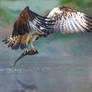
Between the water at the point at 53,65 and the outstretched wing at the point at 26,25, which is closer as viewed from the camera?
the water at the point at 53,65

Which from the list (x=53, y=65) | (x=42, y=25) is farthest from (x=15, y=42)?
(x=53, y=65)

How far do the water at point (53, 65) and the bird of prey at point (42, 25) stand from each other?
0.20 ft

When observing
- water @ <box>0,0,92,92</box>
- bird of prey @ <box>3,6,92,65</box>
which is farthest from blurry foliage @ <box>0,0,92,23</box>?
water @ <box>0,0,92,92</box>

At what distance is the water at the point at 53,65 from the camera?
2297 mm

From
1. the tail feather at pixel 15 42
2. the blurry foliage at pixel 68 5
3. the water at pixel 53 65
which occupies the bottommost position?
the water at pixel 53 65

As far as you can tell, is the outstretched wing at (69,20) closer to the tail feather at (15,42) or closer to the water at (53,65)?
the water at (53,65)

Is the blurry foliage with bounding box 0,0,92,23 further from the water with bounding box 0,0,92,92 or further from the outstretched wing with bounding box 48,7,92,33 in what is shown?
the water with bounding box 0,0,92,92

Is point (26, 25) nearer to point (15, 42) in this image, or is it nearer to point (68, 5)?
point (15, 42)

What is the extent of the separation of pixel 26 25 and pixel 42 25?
0.17m

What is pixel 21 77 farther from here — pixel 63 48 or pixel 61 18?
pixel 61 18

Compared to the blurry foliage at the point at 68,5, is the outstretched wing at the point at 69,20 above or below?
below

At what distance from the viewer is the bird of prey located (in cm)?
243

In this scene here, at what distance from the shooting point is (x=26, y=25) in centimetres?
242

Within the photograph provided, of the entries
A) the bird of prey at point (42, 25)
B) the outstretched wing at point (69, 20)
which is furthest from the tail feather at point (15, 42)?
the outstretched wing at point (69, 20)
